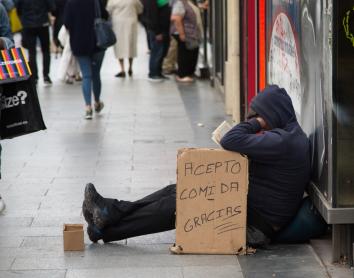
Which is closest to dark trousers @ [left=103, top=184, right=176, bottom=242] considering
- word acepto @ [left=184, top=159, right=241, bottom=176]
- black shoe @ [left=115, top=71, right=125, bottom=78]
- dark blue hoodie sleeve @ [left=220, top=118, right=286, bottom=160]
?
word acepto @ [left=184, top=159, right=241, bottom=176]

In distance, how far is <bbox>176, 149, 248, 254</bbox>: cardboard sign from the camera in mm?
6246

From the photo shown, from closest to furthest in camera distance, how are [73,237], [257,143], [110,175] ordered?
1. [257,143]
2. [73,237]
3. [110,175]

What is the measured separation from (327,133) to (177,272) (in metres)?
1.25

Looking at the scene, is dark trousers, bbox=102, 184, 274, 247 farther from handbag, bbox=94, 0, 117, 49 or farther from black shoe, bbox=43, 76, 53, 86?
black shoe, bbox=43, 76, 53, 86

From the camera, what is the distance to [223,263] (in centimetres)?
614

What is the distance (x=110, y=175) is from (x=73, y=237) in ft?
8.78

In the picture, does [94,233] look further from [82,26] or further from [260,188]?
[82,26]

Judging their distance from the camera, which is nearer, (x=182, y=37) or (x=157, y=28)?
(x=182, y=37)

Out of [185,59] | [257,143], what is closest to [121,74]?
[185,59]

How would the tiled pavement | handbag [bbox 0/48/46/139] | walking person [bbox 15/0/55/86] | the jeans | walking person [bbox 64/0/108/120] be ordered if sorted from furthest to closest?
1. walking person [bbox 15/0/55/86]
2. the jeans
3. walking person [bbox 64/0/108/120]
4. handbag [bbox 0/48/46/139]
5. the tiled pavement

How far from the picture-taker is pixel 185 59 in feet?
54.4

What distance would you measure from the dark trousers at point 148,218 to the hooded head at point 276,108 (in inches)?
24.4

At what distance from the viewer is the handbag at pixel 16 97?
7.53 meters

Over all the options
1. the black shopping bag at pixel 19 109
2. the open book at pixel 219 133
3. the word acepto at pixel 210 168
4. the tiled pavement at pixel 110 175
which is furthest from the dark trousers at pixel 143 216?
the black shopping bag at pixel 19 109
